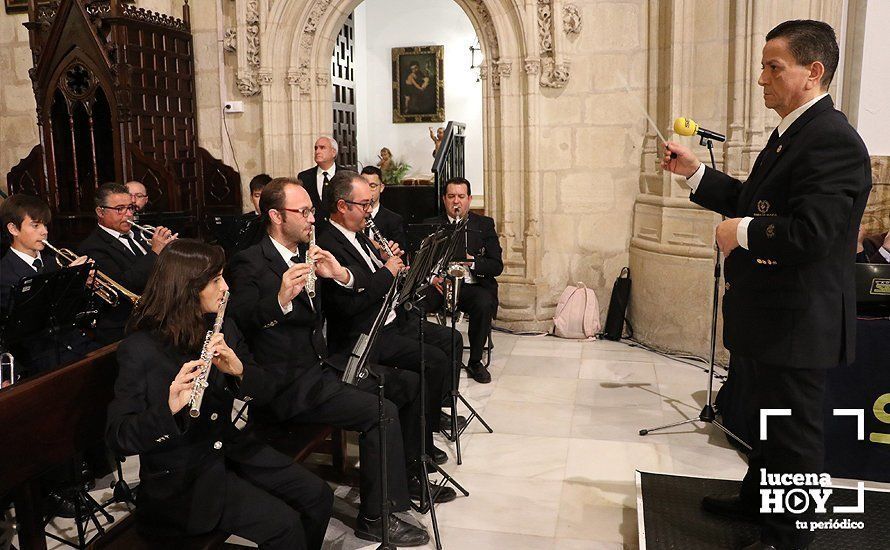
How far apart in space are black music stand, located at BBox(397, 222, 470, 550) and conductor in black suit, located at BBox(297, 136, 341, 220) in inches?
106

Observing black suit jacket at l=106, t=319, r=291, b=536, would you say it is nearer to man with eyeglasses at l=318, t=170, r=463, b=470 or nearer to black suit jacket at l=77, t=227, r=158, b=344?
man with eyeglasses at l=318, t=170, r=463, b=470

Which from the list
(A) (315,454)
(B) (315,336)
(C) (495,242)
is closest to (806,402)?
(B) (315,336)

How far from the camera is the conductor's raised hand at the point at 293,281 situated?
2.86 meters

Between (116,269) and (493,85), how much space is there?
12.5 feet

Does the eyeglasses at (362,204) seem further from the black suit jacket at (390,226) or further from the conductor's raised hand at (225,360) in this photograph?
the black suit jacket at (390,226)

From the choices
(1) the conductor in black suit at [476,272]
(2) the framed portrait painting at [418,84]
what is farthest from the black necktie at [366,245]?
(2) the framed portrait painting at [418,84]

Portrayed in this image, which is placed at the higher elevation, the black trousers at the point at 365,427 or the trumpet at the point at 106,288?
the trumpet at the point at 106,288

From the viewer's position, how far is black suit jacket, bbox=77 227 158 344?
4.47m

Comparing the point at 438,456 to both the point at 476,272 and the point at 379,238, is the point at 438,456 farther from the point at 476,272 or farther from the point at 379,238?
the point at 476,272

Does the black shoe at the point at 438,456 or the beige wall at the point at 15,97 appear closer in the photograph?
the black shoe at the point at 438,456

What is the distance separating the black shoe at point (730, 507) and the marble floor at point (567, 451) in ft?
1.20

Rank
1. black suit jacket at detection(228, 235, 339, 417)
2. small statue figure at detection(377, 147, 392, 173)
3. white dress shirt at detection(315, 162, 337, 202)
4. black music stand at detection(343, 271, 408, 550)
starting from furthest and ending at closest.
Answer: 1. small statue figure at detection(377, 147, 392, 173)
2. white dress shirt at detection(315, 162, 337, 202)
3. black suit jacket at detection(228, 235, 339, 417)
4. black music stand at detection(343, 271, 408, 550)

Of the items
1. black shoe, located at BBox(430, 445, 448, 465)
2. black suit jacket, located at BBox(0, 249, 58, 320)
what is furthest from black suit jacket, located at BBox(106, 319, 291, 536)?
black suit jacket, located at BBox(0, 249, 58, 320)

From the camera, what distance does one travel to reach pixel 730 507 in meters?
3.14
